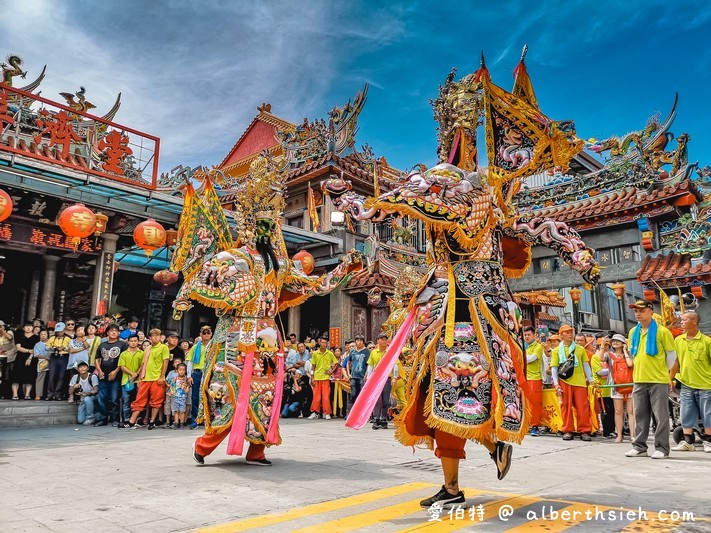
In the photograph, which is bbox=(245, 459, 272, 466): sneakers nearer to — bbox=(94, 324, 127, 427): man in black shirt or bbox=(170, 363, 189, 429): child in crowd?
bbox=(170, 363, 189, 429): child in crowd

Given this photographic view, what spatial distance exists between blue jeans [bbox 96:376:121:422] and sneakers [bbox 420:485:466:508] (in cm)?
760

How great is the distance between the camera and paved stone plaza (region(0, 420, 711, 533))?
2.78 metres

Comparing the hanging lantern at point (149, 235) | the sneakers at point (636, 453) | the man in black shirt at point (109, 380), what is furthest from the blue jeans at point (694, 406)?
the hanging lantern at point (149, 235)

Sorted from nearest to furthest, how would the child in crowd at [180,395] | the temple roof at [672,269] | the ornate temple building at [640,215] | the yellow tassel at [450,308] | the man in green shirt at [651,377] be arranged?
1. the yellow tassel at [450,308]
2. the man in green shirt at [651,377]
3. the child in crowd at [180,395]
4. the temple roof at [672,269]
5. the ornate temple building at [640,215]

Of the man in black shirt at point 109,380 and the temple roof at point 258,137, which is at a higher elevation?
the temple roof at point 258,137

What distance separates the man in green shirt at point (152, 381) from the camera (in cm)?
891

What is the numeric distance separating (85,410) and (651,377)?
8.45m

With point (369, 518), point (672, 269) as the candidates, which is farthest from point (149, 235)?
point (672, 269)

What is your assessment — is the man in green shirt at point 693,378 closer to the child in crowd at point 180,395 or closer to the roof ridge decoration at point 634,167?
the child in crowd at point 180,395

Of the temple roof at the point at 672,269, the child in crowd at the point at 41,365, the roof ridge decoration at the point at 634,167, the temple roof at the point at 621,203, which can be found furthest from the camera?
the roof ridge decoration at the point at 634,167

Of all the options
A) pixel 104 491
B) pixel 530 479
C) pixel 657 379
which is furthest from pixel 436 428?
pixel 657 379

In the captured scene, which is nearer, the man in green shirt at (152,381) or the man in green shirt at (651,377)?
the man in green shirt at (651,377)

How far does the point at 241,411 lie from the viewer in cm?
443

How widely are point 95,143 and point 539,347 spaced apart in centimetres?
954
